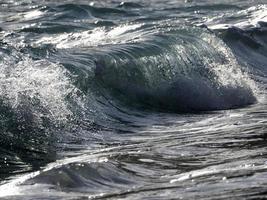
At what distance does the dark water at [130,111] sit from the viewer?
5.96 meters

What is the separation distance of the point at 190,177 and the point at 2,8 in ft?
53.4

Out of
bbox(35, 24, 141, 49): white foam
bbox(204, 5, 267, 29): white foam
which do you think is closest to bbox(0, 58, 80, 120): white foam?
bbox(35, 24, 141, 49): white foam

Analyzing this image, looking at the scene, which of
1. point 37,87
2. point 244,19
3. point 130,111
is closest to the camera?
point 37,87

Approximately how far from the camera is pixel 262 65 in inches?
662

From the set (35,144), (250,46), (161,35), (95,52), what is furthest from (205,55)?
(35,144)

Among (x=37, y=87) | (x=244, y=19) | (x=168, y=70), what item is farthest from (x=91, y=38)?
(x=244, y=19)

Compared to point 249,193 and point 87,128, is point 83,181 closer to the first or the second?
point 249,193

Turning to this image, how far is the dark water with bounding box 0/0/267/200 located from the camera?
235 inches

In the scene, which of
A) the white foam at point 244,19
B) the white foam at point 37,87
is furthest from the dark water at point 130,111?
the white foam at point 244,19

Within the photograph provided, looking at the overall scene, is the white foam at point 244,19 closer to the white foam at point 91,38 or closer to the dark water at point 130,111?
the dark water at point 130,111

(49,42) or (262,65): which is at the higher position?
(49,42)

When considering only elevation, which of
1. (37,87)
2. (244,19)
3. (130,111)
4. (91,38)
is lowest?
(244,19)

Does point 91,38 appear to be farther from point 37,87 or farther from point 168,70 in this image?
point 37,87

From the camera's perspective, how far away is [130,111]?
11031 mm
